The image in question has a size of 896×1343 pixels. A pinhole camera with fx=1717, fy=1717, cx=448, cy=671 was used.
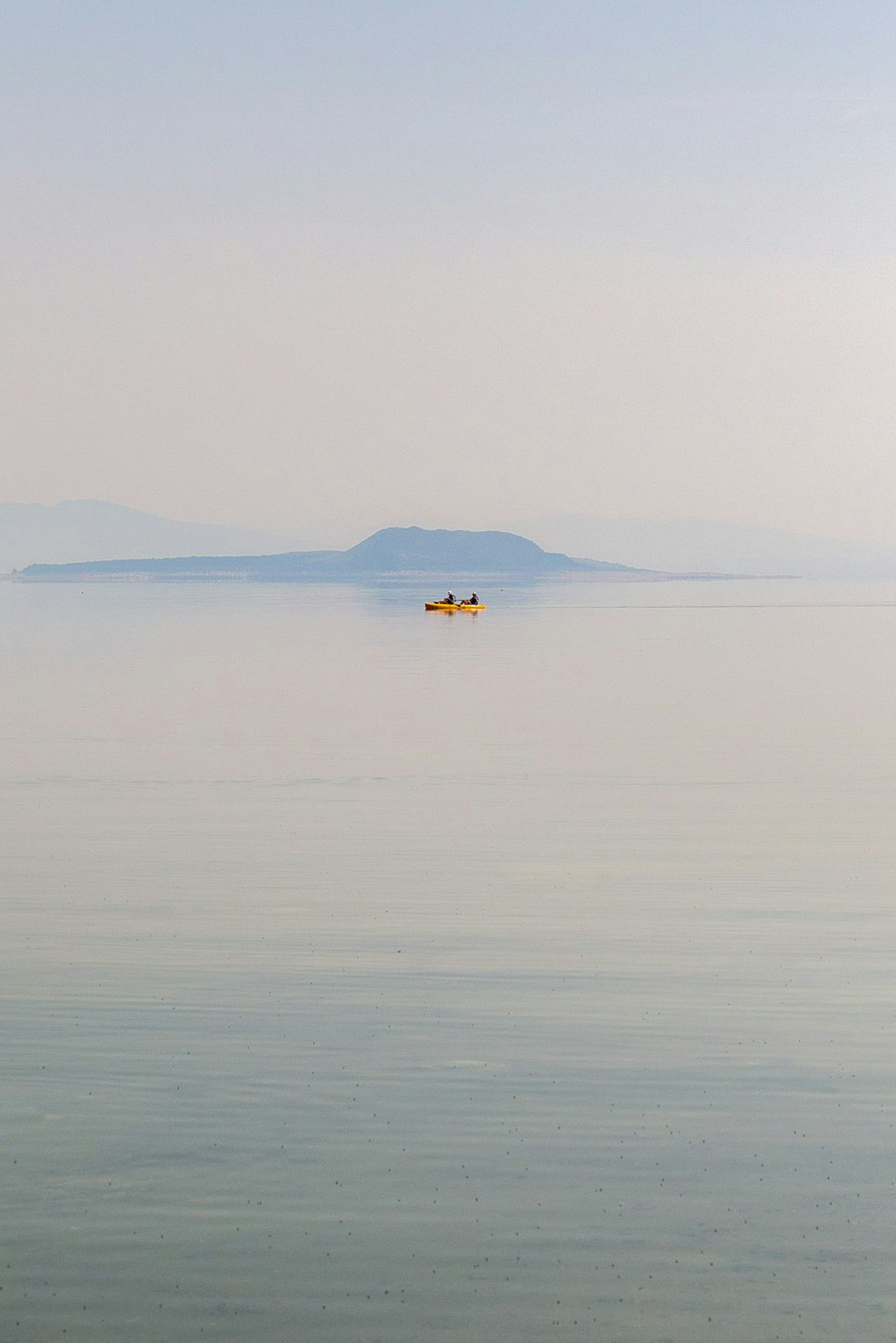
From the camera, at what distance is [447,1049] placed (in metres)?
20.8

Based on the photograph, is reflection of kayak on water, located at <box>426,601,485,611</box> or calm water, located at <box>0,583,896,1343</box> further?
reflection of kayak on water, located at <box>426,601,485,611</box>

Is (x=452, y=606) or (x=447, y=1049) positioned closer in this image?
(x=447, y=1049)

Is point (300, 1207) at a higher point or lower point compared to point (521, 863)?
lower

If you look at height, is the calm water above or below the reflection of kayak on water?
below

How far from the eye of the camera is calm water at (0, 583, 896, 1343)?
14.6m

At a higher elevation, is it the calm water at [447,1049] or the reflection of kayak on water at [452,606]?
the reflection of kayak on water at [452,606]

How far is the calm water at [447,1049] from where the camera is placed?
1462 centimetres

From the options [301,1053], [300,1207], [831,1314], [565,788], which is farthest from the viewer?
[565,788]

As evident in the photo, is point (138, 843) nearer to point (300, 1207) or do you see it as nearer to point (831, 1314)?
point (300, 1207)

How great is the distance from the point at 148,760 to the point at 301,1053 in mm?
30044

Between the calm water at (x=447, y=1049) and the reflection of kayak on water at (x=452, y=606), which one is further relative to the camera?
the reflection of kayak on water at (x=452, y=606)

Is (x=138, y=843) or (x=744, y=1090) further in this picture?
(x=138, y=843)

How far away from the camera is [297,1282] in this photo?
14.6 m

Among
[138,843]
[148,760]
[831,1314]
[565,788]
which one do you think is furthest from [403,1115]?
[148,760]
